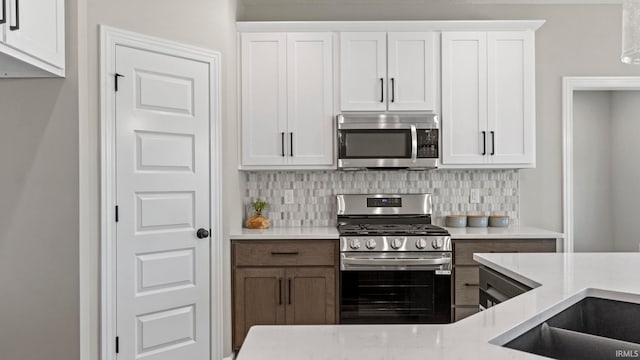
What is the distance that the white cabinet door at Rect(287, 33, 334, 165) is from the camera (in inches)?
145

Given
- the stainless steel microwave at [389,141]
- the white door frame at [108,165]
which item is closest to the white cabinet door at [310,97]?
the stainless steel microwave at [389,141]

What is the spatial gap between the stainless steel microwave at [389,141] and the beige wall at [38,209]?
1.88m

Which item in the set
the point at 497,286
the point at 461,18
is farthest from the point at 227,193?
the point at 461,18

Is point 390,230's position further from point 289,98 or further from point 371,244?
point 289,98

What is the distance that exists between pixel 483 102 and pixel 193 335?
260 centimetres

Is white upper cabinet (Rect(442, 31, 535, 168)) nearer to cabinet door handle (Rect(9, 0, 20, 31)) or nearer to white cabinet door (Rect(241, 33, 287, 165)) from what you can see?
white cabinet door (Rect(241, 33, 287, 165))

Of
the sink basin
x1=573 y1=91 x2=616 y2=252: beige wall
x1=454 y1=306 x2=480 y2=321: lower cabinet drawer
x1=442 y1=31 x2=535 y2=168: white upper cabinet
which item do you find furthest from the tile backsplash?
the sink basin

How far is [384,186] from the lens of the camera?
4.02m

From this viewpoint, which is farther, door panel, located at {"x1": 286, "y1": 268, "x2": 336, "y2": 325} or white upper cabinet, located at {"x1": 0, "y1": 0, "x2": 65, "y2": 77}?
door panel, located at {"x1": 286, "y1": 268, "x2": 336, "y2": 325}

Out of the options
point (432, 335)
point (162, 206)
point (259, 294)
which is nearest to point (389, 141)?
point (259, 294)

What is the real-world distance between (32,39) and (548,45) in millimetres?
3647

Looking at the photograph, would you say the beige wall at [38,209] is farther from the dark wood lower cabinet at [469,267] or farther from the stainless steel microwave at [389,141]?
the dark wood lower cabinet at [469,267]

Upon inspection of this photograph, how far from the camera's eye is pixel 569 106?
3979 mm

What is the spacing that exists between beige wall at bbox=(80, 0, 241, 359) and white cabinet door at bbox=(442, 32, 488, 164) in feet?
5.15
